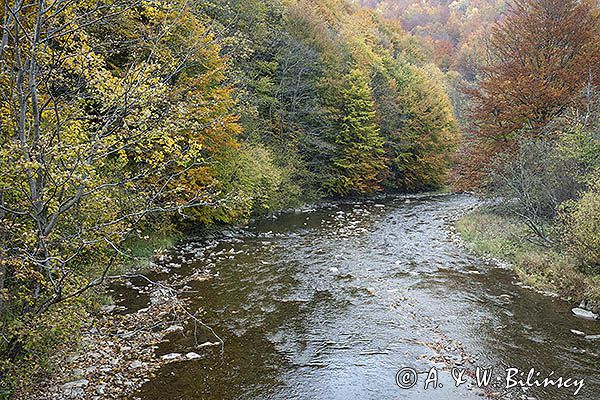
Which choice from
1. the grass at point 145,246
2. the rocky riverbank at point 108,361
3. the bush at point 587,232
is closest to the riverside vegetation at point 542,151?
the bush at point 587,232

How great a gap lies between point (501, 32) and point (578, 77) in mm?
4694

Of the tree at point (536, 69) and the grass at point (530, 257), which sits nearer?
the grass at point (530, 257)

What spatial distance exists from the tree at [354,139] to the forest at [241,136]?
125 mm

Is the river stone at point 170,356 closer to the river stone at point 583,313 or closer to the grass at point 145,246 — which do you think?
the grass at point 145,246

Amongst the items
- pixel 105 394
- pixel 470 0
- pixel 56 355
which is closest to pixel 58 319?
pixel 56 355

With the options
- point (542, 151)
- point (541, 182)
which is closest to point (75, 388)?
point (541, 182)

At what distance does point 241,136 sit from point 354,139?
427 inches

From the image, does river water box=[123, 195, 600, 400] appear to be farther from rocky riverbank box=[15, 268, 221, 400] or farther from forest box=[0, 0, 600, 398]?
forest box=[0, 0, 600, 398]

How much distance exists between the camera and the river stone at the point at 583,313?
28.2 ft

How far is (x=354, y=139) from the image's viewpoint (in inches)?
1185

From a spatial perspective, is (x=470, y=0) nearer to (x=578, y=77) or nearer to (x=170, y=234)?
(x=578, y=77)

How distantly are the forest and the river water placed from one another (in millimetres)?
1522

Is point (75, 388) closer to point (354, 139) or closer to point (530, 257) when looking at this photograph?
point (530, 257)

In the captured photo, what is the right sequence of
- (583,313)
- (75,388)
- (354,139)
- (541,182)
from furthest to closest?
1. (354,139)
2. (541,182)
3. (583,313)
4. (75,388)
